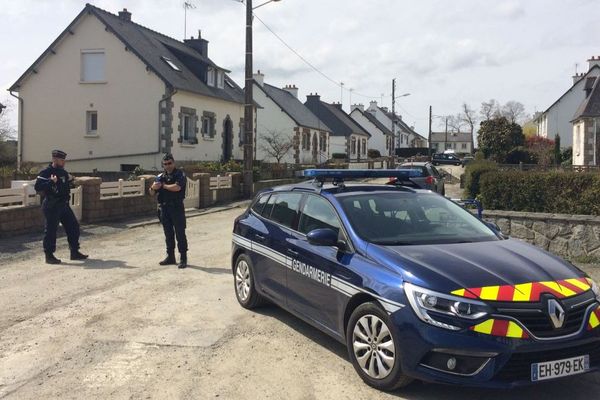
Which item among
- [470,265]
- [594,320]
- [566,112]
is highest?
[566,112]

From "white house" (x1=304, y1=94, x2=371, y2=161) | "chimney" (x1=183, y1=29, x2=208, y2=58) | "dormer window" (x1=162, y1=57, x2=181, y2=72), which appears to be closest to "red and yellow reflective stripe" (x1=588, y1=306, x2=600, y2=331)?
"dormer window" (x1=162, y1=57, x2=181, y2=72)

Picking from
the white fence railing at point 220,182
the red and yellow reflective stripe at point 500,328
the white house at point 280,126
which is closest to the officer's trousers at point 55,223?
the red and yellow reflective stripe at point 500,328

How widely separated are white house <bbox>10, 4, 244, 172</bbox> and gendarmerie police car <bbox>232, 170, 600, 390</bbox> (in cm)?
2267

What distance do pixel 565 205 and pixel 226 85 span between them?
28864 mm

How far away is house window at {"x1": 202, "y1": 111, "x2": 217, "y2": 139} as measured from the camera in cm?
3072

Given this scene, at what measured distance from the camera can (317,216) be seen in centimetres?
526

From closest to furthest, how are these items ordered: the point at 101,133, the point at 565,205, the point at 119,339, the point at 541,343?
1. the point at 541,343
2. the point at 119,339
3. the point at 565,205
4. the point at 101,133

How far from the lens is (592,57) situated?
45969 mm

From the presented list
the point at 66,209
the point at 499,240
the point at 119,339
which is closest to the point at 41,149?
the point at 66,209

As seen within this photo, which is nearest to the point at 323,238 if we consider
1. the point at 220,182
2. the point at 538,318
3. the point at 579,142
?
the point at 538,318

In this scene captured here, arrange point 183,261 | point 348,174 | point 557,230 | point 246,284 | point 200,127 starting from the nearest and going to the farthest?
1. point 348,174
2. point 246,284
3. point 557,230
4. point 183,261
5. point 200,127

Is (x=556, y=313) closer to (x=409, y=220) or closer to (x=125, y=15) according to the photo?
(x=409, y=220)

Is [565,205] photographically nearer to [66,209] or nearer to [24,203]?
[66,209]

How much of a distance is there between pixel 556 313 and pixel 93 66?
28.0 m
